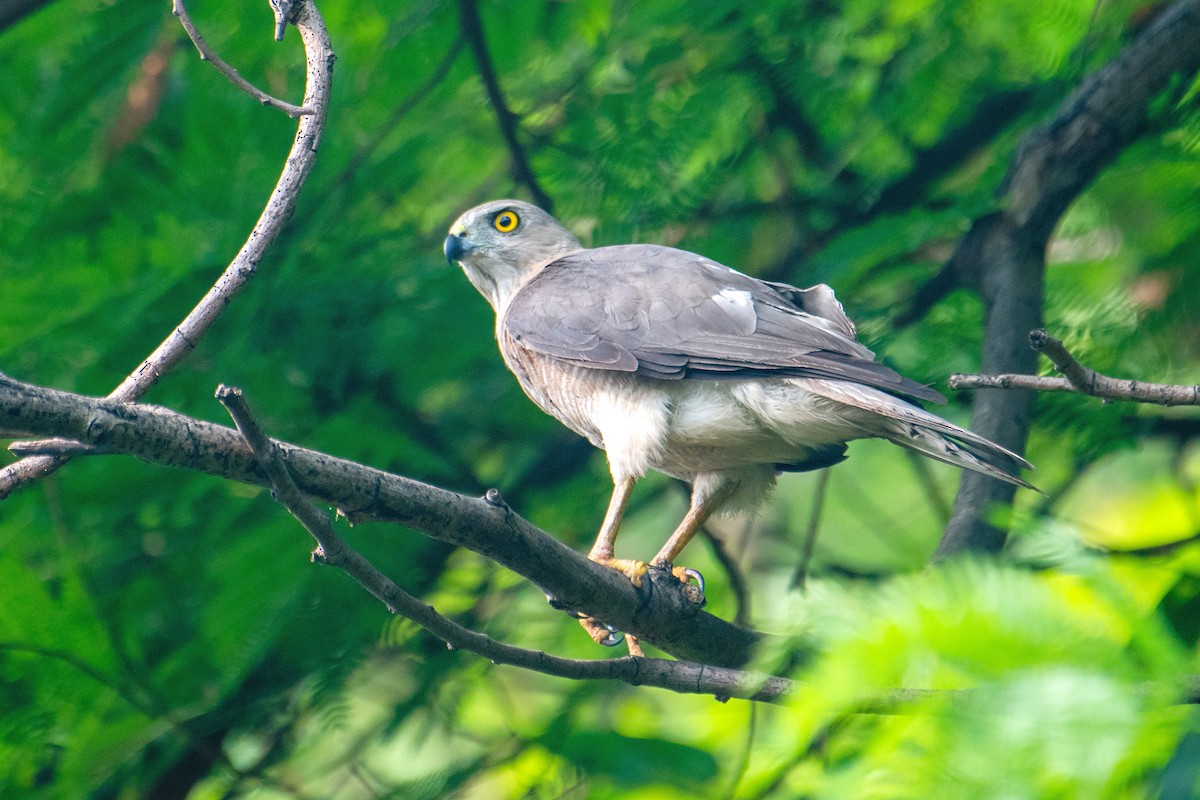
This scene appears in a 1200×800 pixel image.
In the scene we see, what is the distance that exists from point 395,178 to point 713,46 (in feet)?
4.95

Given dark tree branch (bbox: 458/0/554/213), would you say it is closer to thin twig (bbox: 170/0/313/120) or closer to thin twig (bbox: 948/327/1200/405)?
thin twig (bbox: 170/0/313/120)

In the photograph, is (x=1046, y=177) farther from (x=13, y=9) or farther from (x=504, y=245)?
(x=13, y=9)

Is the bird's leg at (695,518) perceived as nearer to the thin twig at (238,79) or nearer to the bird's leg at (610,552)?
A: the bird's leg at (610,552)

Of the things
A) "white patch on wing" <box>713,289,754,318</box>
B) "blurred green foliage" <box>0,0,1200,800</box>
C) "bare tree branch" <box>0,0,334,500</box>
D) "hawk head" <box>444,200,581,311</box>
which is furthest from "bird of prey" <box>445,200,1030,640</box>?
"bare tree branch" <box>0,0,334,500</box>

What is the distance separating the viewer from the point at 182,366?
13.5 ft

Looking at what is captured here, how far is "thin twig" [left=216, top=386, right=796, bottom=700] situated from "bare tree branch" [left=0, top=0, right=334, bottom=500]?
35cm

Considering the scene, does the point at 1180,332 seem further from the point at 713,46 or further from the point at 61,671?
the point at 61,671

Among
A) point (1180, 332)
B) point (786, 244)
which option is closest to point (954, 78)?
point (786, 244)

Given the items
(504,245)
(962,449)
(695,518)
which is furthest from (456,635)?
(504,245)

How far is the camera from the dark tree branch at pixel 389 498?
1.96 m

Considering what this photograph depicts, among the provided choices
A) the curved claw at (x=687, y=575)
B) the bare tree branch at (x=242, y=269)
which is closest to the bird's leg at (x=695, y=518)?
the curved claw at (x=687, y=575)

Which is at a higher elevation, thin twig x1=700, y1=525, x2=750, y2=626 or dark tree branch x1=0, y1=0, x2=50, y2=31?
dark tree branch x1=0, y1=0, x2=50, y2=31

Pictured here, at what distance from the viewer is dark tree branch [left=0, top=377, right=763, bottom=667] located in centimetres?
196

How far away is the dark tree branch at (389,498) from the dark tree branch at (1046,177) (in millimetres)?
1351
